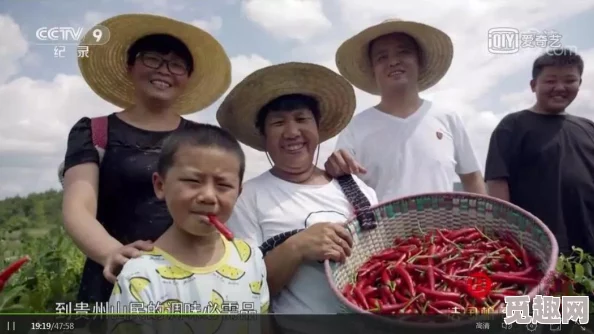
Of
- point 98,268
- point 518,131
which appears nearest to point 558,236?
point 518,131

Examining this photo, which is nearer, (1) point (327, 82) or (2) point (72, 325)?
(2) point (72, 325)

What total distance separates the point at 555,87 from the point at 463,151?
40 centimetres

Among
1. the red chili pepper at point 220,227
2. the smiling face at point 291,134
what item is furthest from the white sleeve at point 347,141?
the red chili pepper at point 220,227

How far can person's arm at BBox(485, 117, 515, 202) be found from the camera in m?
1.92

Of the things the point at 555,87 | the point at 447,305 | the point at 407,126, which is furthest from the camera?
the point at 555,87

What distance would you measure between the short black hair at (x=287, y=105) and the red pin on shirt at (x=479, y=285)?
0.59 m

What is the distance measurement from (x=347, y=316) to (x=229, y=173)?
0.41m

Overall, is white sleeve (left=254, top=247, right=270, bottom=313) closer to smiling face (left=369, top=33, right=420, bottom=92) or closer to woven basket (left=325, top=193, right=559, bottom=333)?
woven basket (left=325, top=193, right=559, bottom=333)

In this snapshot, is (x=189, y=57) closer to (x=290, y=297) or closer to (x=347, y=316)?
(x=290, y=297)

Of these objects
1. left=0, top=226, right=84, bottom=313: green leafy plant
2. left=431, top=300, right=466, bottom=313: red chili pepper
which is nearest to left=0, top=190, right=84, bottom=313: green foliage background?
left=0, top=226, right=84, bottom=313: green leafy plant

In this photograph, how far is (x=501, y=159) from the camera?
1.92 metres

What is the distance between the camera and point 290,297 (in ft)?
4.55

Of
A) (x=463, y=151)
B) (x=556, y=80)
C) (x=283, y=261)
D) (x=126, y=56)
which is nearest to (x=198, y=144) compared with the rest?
(x=283, y=261)

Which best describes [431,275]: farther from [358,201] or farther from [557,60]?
[557,60]
